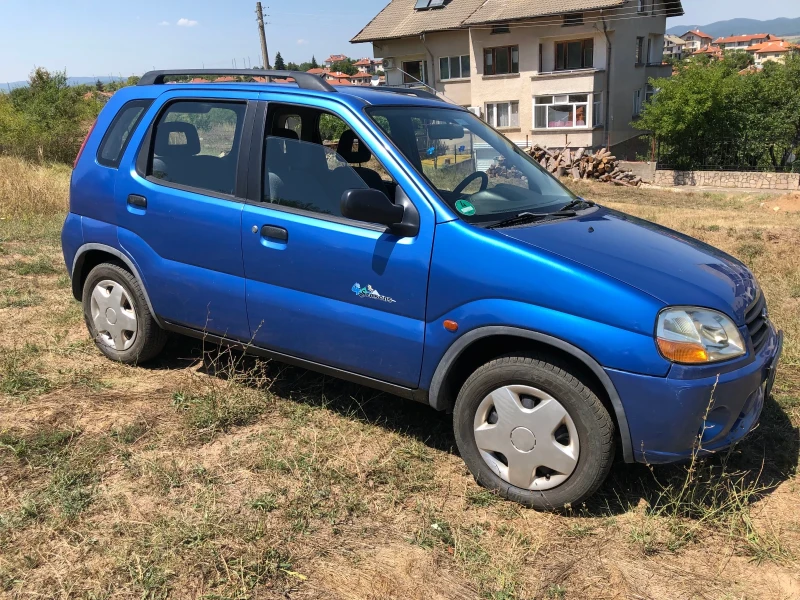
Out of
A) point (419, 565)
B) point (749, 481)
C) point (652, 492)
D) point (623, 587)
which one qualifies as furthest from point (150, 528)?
point (749, 481)

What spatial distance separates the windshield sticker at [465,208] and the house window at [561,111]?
31972 mm

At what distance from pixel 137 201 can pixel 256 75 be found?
1142 mm

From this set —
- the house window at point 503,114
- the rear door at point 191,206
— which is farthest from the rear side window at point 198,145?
the house window at point 503,114

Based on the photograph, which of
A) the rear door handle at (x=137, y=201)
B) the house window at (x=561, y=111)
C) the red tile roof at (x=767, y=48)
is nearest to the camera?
the rear door handle at (x=137, y=201)

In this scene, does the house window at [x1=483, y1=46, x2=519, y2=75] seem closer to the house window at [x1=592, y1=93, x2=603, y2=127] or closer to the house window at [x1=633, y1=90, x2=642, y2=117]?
the house window at [x1=592, y1=93, x2=603, y2=127]

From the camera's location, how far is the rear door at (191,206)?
13.0 ft

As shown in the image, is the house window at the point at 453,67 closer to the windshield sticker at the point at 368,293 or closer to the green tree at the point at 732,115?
the green tree at the point at 732,115

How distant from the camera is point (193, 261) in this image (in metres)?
4.12

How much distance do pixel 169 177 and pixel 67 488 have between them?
2.02 metres

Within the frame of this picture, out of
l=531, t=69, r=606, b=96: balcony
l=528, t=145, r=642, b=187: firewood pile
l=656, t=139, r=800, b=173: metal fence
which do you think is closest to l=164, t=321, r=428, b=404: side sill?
l=528, t=145, r=642, b=187: firewood pile

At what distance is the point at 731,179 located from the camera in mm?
26062

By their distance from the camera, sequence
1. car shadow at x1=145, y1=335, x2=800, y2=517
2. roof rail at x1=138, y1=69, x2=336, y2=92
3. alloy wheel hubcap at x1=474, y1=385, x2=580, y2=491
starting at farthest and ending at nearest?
roof rail at x1=138, y1=69, x2=336, y2=92, car shadow at x1=145, y1=335, x2=800, y2=517, alloy wheel hubcap at x1=474, y1=385, x2=580, y2=491

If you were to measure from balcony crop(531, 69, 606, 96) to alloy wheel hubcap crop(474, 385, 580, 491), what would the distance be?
32380 millimetres

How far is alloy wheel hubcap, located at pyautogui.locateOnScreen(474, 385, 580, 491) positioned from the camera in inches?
120
